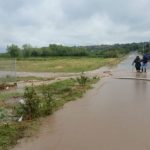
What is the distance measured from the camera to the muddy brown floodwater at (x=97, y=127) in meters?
8.69

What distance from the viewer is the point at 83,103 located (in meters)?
15.5

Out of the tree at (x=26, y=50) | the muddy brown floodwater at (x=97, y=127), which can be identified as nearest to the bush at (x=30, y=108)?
the muddy brown floodwater at (x=97, y=127)

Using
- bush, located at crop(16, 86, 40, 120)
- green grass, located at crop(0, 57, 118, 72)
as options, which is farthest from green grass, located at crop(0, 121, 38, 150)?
green grass, located at crop(0, 57, 118, 72)

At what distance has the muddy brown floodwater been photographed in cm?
869

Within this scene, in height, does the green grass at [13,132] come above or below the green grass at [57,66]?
above

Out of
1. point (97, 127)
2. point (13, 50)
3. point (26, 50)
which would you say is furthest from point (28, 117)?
point (26, 50)

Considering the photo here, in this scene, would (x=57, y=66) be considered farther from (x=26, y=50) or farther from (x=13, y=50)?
(x=26, y=50)

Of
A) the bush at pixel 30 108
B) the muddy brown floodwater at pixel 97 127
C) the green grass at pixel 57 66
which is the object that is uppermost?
the bush at pixel 30 108

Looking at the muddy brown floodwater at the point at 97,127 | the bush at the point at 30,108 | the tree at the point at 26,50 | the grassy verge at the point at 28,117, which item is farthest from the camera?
the tree at the point at 26,50

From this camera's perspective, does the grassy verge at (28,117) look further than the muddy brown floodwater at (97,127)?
Yes

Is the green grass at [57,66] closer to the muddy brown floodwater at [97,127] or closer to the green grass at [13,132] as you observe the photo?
the muddy brown floodwater at [97,127]

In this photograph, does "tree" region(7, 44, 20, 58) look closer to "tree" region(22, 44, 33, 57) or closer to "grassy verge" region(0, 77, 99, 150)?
"tree" region(22, 44, 33, 57)

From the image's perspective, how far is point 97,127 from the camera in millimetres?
10539

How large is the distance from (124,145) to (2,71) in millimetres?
20354
